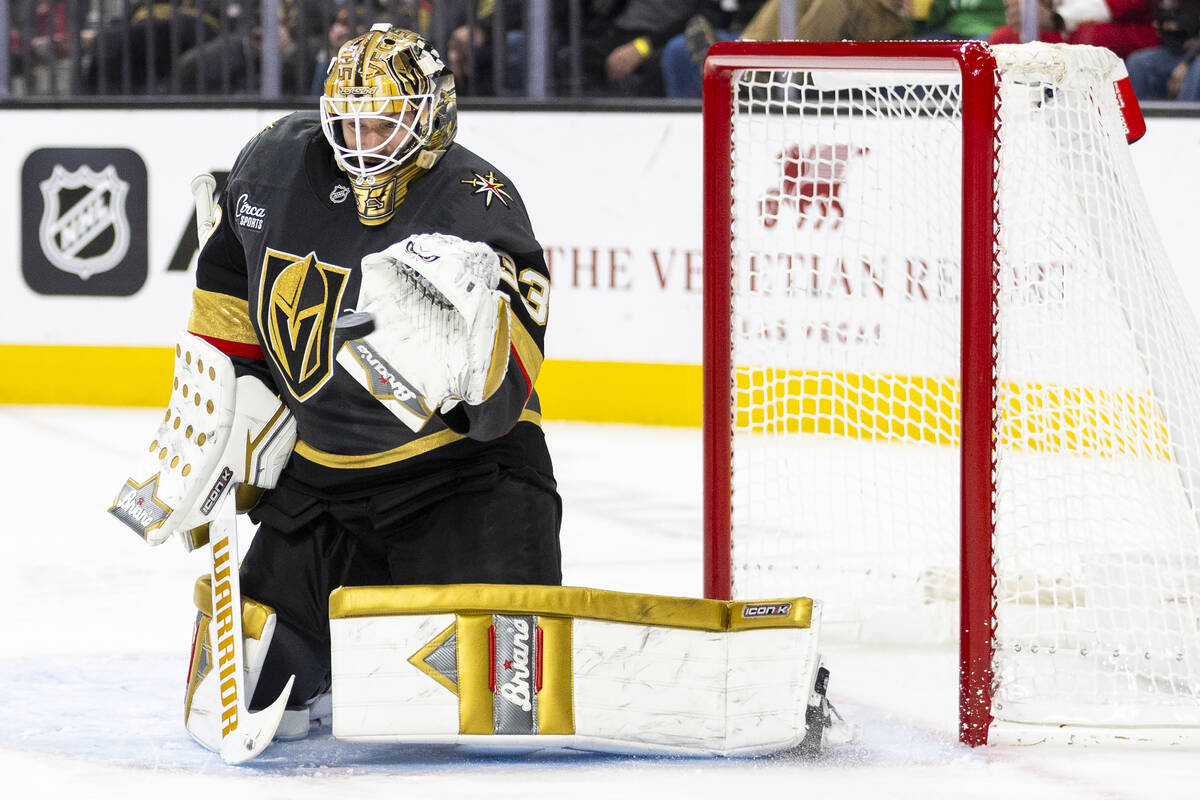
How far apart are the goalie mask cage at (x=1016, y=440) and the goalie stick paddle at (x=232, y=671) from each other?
0.71m

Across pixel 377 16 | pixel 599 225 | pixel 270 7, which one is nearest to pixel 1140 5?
pixel 599 225

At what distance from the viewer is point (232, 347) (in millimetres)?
2416

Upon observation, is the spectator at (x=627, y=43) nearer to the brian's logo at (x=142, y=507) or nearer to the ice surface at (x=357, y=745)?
the ice surface at (x=357, y=745)

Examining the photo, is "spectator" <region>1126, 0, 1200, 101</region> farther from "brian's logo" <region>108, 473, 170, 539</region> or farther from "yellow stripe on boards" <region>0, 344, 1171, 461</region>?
"brian's logo" <region>108, 473, 170, 539</region>

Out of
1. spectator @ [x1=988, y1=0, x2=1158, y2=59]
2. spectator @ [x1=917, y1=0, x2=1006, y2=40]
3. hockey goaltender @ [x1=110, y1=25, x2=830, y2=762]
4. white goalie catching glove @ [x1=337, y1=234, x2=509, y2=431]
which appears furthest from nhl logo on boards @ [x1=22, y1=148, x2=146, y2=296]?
white goalie catching glove @ [x1=337, y1=234, x2=509, y2=431]

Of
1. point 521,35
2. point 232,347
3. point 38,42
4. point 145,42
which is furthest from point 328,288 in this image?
point 38,42

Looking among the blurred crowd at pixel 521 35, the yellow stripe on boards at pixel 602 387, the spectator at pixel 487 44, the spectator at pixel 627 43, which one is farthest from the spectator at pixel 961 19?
the yellow stripe on boards at pixel 602 387

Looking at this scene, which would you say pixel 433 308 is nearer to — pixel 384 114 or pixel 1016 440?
pixel 384 114

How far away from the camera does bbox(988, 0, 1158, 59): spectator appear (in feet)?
15.5

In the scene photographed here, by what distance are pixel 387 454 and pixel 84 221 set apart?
3.40 m

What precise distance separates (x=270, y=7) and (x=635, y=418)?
156 centimetres

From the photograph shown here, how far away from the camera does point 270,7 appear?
5.30 m

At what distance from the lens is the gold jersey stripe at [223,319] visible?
7.93ft

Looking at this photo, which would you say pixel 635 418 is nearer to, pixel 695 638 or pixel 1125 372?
pixel 1125 372
